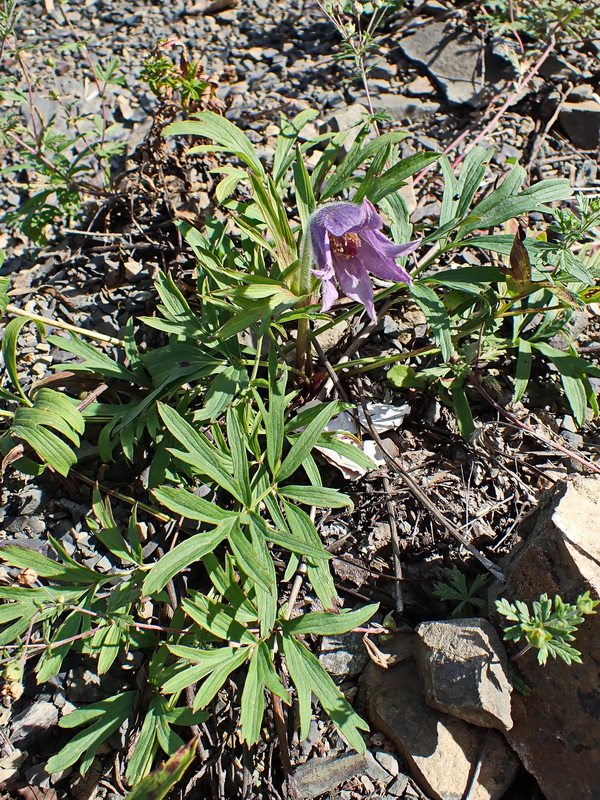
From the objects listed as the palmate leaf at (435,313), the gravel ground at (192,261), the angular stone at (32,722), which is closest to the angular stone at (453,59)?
the gravel ground at (192,261)

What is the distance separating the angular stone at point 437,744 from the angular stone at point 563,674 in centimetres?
9

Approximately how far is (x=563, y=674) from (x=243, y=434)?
1.44 meters

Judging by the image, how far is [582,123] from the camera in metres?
3.93

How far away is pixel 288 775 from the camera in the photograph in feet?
7.11

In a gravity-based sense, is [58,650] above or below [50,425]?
below

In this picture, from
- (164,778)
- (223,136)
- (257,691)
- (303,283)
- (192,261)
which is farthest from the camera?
(192,261)

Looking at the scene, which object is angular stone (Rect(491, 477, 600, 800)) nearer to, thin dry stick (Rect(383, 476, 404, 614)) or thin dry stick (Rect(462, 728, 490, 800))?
thin dry stick (Rect(462, 728, 490, 800))

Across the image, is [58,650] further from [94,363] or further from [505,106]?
[505,106]

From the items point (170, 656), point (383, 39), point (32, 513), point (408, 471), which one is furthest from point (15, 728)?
point (383, 39)

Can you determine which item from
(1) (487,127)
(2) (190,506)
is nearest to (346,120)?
(1) (487,127)

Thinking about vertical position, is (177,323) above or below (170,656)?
above

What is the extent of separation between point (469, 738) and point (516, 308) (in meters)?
1.89

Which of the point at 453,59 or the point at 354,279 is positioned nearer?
the point at 354,279

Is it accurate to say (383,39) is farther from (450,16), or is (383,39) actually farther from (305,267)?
(305,267)
